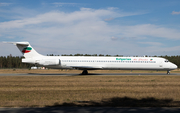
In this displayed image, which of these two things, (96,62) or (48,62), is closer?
(48,62)

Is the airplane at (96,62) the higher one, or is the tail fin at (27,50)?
the tail fin at (27,50)

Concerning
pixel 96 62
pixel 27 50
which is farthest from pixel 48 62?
pixel 96 62

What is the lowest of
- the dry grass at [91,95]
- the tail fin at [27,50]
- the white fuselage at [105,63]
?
the dry grass at [91,95]

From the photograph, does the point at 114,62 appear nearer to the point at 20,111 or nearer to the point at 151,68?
the point at 151,68

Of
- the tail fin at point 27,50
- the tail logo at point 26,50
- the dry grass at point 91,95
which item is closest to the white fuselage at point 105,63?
the tail fin at point 27,50

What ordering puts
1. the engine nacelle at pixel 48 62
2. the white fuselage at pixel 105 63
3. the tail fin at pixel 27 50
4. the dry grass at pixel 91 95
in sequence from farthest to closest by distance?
the tail fin at pixel 27 50 < the white fuselage at pixel 105 63 < the engine nacelle at pixel 48 62 < the dry grass at pixel 91 95

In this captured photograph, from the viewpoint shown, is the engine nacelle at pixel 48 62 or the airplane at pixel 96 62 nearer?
the engine nacelle at pixel 48 62

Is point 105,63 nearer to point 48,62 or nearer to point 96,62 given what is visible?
point 96,62

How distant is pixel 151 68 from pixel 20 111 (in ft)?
105

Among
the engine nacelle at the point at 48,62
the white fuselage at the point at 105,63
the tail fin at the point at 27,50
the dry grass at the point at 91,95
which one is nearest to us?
the dry grass at the point at 91,95

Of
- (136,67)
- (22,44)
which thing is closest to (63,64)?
(22,44)

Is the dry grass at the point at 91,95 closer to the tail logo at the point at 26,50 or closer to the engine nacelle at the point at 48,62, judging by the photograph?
the engine nacelle at the point at 48,62

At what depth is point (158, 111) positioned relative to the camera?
802 cm

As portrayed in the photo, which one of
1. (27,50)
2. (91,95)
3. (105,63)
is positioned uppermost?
(27,50)
